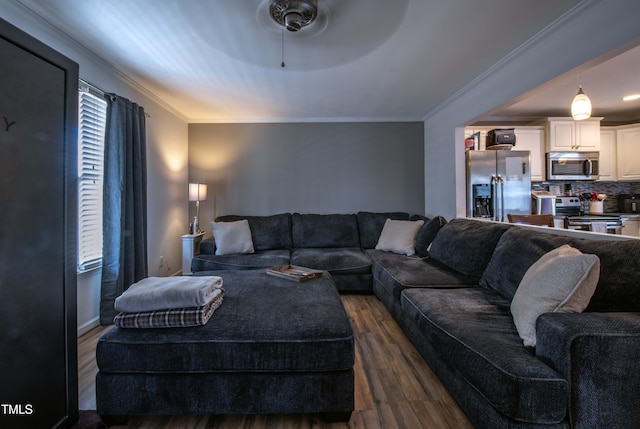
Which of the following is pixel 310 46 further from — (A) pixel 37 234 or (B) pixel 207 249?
(B) pixel 207 249

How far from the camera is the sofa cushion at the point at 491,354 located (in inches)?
40.8

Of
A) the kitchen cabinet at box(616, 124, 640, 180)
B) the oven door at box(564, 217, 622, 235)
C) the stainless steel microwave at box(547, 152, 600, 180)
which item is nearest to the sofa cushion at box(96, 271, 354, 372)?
the oven door at box(564, 217, 622, 235)

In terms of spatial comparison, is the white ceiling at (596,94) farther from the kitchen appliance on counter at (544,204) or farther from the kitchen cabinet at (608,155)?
the kitchen appliance on counter at (544,204)

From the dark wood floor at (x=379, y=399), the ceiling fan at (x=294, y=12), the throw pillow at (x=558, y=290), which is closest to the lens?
the throw pillow at (x=558, y=290)

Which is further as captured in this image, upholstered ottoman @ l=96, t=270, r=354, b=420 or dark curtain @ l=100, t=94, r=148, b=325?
dark curtain @ l=100, t=94, r=148, b=325

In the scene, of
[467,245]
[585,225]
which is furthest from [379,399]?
[585,225]

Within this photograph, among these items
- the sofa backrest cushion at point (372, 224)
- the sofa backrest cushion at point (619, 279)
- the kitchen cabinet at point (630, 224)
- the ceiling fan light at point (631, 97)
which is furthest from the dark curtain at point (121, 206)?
the kitchen cabinet at point (630, 224)

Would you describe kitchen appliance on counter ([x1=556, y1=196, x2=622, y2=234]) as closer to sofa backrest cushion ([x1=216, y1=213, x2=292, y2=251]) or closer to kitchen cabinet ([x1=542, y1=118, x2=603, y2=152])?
kitchen cabinet ([x1=542, y1=118, x2=603, y2=152])

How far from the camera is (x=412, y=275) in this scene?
7.95 ft

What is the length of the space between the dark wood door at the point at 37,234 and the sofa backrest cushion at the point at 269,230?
2569mm

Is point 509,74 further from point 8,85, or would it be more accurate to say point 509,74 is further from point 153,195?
point 153,195

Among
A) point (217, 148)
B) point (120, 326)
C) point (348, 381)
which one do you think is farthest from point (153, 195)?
point (348, 381)

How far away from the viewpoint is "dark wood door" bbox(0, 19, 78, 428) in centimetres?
103

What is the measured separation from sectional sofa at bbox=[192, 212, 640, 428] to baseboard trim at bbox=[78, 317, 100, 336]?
2658 millimetres
